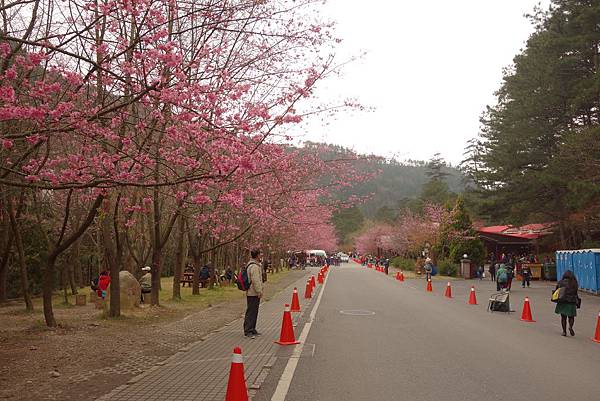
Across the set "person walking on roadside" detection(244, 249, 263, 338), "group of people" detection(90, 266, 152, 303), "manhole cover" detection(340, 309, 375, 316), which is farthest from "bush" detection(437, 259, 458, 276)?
"person walking on roadside" detection(244, 249, 263, 338)

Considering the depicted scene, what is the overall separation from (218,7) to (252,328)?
22.1 ft

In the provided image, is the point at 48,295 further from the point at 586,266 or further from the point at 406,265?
the point at 406,265

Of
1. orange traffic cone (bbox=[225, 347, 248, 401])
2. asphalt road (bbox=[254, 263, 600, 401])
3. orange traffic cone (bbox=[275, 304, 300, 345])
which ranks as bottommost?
asphalt road (bbox=[254, 263, 600, 401])

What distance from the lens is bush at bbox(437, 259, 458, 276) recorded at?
4453 cm

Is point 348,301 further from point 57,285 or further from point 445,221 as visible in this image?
point 445,221

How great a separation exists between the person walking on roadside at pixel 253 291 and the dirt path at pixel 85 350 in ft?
3.96

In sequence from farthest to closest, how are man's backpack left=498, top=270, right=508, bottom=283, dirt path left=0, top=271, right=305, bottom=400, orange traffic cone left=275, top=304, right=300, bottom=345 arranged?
man's backpack left=498, top=270, right=508, bottom=283 → orange traffic cone left=275, top=304, right=300, bottom=345 → dirt path left=0, top=271, right=305, bottom=400

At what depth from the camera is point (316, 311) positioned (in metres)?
17.1

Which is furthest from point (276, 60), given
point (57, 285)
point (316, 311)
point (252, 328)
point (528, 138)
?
point (528, 138)

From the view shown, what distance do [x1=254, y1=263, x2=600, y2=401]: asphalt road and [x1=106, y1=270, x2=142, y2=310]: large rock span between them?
6082 mm

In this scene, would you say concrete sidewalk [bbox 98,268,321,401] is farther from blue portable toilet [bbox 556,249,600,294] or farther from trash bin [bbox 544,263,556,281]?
trash bin [bbox 544,263,556,281]

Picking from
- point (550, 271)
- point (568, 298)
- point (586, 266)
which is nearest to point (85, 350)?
point (568, 298)

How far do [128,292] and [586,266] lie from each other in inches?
825

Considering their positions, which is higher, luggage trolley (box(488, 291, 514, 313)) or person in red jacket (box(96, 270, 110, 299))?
person in red jacket (box(96, 270, 110, 299))
